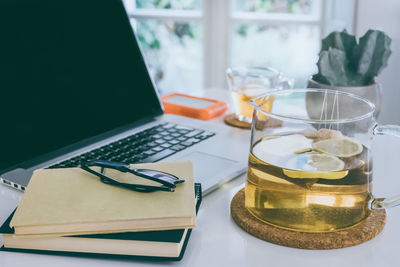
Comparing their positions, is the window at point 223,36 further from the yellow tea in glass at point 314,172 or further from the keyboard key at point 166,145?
the yellow tea in glass at point 314,172

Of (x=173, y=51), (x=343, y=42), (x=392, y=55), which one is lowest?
(x=173, y=51)

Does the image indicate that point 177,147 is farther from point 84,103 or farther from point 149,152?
point 84,103

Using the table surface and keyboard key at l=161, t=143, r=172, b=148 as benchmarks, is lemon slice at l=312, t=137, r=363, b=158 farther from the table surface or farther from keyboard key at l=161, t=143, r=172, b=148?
keyboard key at l=161, t=143, r=172, b=148

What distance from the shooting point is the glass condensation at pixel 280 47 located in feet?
7.45

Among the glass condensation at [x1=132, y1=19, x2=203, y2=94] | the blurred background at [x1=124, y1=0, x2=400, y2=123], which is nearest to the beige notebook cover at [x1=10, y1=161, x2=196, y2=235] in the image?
the blurred background at [x1=124, y1=0, x2=400, y2=123]

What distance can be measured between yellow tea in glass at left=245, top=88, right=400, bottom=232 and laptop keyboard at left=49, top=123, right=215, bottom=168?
26 cm

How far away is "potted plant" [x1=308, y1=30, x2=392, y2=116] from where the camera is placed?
904 mm

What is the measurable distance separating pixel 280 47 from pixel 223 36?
296 millimetres

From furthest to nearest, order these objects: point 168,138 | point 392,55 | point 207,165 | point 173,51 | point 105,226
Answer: point 173,51 → point 392,55 → point 168,138 → point 207,165 → point 105,226

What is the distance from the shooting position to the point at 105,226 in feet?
1.71

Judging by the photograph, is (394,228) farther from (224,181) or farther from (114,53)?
(114,53)

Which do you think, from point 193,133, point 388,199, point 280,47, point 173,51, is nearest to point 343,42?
point 193,133

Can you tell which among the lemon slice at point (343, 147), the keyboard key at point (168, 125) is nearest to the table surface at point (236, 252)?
the lemon slice at point (343, 147)

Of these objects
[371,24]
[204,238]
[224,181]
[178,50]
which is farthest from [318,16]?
[204,238]
